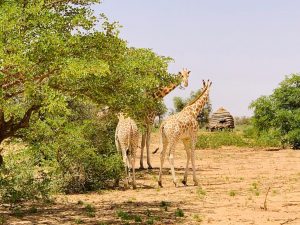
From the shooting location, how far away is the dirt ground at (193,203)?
12.2 m

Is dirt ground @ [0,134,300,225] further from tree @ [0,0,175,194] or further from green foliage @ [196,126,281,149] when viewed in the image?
green foliage @ [196,126,281,149]

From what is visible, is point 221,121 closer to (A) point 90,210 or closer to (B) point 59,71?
(A) point 90,210

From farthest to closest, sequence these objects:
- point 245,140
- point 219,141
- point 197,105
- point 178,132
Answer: point 245,140 < point 219,141 < point 197,105 < point 178,132

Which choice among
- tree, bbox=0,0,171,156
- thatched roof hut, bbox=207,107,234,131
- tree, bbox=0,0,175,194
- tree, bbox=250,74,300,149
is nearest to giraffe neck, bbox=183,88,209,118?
tree, bbox=0,0,175,194

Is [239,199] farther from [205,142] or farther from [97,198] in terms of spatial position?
[205,142]

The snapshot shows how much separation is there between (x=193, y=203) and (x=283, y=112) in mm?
21498

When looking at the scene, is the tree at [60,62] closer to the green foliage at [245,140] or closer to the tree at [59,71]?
the tree at [59,71]

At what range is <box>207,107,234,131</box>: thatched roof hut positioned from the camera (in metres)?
53.1

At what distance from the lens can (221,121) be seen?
53.4 metres

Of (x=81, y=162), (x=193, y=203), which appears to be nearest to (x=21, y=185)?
(x=81, y=162)

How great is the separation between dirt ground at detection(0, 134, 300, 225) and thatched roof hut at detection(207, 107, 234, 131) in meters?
30.0

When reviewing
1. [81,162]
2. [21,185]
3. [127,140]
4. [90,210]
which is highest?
[127,140]

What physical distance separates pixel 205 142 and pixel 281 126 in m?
5.58

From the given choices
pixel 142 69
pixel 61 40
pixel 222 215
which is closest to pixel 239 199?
pixel 222 215
